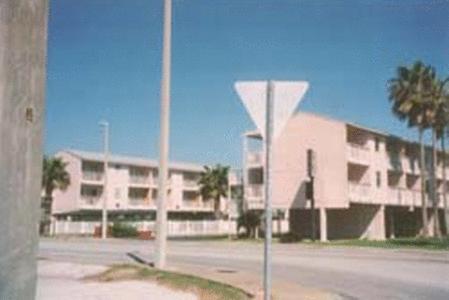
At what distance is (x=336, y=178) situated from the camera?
45375 mm

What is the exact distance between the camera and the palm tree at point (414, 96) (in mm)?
49219

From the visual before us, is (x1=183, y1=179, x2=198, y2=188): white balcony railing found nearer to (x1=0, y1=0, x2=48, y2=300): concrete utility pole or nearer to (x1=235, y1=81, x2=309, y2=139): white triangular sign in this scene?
(x1=235, y1=81, x2=309, y2=139): white triangular sign

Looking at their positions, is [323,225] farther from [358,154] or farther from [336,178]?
[358,154]

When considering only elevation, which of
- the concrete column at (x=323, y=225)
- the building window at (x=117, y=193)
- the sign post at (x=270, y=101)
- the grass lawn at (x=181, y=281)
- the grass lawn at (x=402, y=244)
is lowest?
the grass lawn at (x=181, y=281)

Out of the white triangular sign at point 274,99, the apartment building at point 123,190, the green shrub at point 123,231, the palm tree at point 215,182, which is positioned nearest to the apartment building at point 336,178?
the green shrub at point 123,231

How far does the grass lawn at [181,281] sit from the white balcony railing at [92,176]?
194ft

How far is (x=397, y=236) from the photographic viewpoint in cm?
5512

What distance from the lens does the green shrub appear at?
175 ft

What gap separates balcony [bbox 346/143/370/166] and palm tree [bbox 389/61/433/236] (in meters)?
4.13

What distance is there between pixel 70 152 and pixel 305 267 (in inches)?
2299

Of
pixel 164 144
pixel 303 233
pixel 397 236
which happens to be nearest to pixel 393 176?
pixel 397 236

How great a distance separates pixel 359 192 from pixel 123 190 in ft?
124

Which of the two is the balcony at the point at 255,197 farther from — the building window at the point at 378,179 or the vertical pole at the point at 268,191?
the vertical pole at the point at 268,191

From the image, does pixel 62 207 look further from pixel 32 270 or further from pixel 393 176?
pixel 32 270
